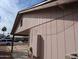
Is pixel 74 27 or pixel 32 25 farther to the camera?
pixel 32 25

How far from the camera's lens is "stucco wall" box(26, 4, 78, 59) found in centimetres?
668

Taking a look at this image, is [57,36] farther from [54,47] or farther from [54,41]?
[54,47]

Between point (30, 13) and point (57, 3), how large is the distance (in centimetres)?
422

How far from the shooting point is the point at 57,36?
24.7 feet

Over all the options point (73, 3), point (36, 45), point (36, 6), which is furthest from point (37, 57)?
point (73, 3)

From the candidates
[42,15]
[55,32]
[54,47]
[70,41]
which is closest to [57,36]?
[55,32]

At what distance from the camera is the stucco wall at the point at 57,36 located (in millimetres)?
6680

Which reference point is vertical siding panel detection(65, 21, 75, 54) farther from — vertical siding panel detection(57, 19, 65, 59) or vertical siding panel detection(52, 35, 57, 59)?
vertical siding panel detection(52, 35, 57, 59)

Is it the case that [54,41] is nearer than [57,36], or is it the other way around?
[57,36]

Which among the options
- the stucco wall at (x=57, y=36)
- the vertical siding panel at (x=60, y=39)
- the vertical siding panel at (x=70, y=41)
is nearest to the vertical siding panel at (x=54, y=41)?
the stucco wall at (x=57, y=36)

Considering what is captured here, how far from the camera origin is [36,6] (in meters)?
9.05

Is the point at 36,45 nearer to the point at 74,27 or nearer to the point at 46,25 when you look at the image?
the point at 46,25

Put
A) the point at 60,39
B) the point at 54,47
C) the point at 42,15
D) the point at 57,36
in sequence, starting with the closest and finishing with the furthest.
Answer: the point at 60,39 < the point at 57,36 < the point at 54,47 < the point at 42,15

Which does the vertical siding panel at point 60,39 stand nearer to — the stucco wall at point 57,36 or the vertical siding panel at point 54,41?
the stucco wall at point 57,36
